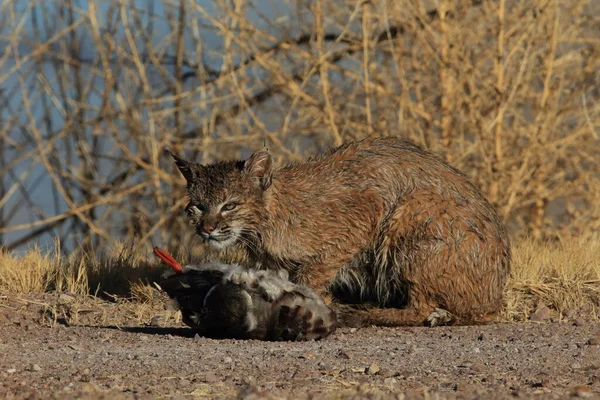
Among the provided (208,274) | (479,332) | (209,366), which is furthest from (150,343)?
(479,332)

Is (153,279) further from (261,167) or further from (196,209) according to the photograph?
(261,167)

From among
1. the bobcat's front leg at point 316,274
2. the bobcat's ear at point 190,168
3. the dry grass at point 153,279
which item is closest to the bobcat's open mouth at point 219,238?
the bobcat's ear at point 190,168

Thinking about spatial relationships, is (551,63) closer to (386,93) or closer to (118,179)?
(386,93)

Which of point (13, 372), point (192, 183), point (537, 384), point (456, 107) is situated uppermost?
point (456, 107)

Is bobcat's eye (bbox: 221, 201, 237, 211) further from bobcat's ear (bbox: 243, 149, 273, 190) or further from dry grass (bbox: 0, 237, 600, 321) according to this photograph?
dry grass (bbox: 0, 237, 600, 321)

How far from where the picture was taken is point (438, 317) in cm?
671

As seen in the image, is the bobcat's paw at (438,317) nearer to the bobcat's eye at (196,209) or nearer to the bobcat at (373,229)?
the bobcat at (373,229)

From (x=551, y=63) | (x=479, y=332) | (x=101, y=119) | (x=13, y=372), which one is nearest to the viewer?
(x=13, y=372)

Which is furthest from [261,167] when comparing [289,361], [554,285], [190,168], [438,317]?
[554,285]

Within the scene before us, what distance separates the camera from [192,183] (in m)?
6.65

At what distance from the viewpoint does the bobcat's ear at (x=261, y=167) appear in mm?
6554

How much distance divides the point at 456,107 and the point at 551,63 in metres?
1.25

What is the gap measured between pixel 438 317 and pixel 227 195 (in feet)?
5.84

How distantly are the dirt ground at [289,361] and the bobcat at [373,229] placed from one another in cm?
33
